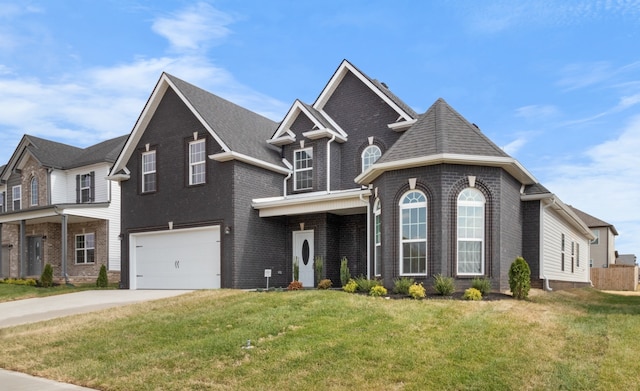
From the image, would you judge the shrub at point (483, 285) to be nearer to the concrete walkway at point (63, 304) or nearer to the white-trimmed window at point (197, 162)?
the concrete walkway at point (63, 304)

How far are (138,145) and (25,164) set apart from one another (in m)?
14.3

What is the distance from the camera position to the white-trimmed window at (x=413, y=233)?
1595 cm

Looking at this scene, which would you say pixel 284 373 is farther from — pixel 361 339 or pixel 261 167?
pixel 261 167

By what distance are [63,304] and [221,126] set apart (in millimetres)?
8261

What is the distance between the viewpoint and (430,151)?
15.8 metres

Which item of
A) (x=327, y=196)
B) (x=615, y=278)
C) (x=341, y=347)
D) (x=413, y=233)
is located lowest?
(x=615, y=278)

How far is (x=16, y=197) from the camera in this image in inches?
1359

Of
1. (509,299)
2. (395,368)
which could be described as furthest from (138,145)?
(395,368)

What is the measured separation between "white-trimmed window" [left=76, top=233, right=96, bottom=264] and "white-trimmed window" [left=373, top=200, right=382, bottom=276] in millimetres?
17812

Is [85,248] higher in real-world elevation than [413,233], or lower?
lower

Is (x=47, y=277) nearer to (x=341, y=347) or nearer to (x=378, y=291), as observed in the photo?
(x=378, y=291)

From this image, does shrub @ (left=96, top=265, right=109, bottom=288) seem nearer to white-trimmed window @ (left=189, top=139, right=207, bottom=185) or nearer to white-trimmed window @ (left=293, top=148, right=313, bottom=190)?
white-trimmed window @ (left=189, top=139, right=207, bottom=185)

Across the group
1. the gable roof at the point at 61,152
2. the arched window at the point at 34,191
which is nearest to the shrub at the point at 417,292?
the gable roof at the point at 61,152

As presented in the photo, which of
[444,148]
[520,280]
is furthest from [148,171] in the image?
[520,280]
